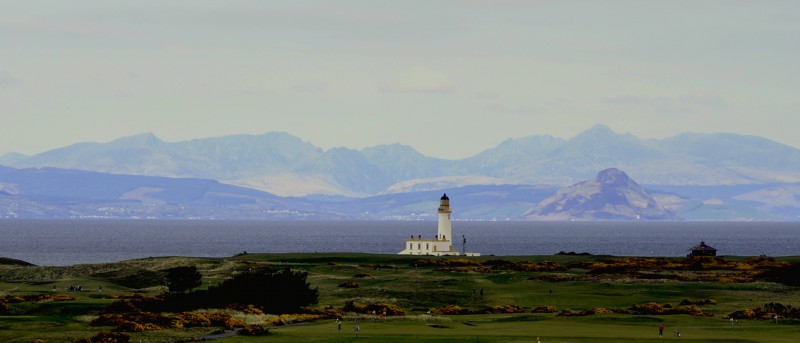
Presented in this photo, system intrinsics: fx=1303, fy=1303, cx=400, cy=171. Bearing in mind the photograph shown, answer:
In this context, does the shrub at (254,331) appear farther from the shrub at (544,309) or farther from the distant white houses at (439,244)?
the distant white houses at (439,244)

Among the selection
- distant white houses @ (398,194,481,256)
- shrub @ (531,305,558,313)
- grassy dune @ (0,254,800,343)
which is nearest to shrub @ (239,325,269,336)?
grassy dune @ (0,254,800,343)

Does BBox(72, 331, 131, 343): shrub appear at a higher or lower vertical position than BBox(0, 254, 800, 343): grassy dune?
lower

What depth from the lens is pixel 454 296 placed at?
3750 inches

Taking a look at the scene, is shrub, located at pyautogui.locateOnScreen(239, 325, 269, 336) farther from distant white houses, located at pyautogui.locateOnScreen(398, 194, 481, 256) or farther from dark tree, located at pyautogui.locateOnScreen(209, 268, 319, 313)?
distant white houses, located at pyautogui.locateOnScreen(398, 194, 481, 256)

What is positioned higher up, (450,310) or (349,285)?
(349,285)

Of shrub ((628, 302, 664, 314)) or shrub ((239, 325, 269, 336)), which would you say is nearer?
shrub ((239, 325, 269, 336))

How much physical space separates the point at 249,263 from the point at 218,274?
9.00 m

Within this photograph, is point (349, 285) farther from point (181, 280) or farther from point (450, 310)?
point (450, 310)

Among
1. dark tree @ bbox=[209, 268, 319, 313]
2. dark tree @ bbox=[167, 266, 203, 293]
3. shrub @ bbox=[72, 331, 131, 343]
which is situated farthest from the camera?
dark tree @ bbox=[167, 266, 203, 293]

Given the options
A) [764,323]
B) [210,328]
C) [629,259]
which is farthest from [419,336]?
[629,259]

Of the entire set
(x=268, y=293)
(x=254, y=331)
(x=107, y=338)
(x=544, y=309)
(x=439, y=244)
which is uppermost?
(x=439, y=244)

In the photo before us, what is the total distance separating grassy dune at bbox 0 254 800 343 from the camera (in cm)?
6644

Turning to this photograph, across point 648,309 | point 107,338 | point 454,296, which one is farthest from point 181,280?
point 648,309

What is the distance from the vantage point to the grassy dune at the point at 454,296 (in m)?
66.4
